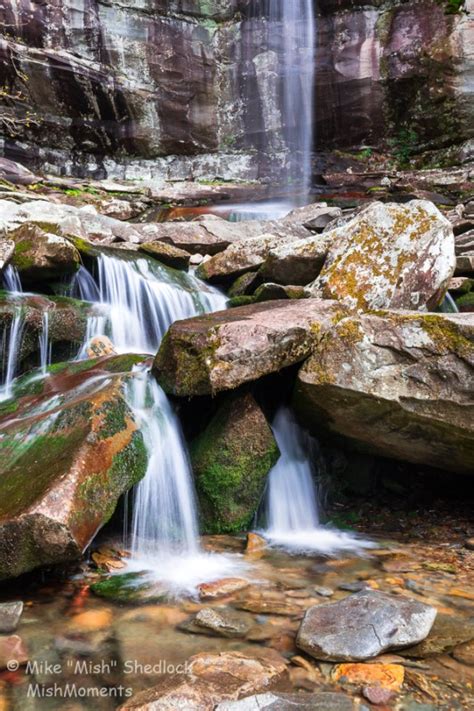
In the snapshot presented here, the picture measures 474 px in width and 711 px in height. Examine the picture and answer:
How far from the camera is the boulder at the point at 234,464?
163 inches

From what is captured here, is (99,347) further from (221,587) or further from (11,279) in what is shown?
(221,587)

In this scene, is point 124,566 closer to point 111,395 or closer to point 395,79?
point 111,395

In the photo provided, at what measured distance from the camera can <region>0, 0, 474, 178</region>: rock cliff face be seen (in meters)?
18.6

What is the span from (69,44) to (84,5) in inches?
65.1

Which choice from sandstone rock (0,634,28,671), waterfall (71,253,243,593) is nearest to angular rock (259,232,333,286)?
waterfall (71,253,243,593)

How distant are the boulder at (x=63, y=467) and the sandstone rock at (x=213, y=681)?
1.06 m

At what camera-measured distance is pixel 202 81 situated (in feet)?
68.8

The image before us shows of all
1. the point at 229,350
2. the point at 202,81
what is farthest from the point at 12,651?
the point at 202,81

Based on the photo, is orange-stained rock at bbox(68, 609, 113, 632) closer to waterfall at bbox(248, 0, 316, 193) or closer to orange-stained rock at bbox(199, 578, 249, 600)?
orange-stained rock at bbox(199, 578, 249, 600)

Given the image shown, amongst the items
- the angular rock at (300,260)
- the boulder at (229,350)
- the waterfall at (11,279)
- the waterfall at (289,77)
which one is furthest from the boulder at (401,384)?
the waterfall at (289,77)

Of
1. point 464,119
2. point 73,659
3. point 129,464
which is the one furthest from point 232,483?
point 464,119

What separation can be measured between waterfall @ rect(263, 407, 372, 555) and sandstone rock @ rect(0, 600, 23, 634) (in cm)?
200

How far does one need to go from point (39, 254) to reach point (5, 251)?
42cm

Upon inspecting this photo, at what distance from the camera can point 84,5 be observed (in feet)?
63.0
